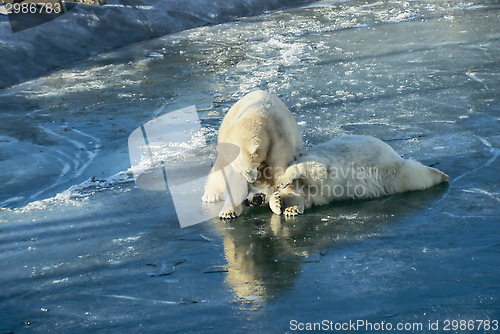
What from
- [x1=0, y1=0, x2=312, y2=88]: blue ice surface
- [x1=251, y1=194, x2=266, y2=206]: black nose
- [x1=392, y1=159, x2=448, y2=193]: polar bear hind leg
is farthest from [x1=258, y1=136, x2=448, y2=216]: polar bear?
[x1=0, y1=0, x2=312, y2=88]: blue ice surface

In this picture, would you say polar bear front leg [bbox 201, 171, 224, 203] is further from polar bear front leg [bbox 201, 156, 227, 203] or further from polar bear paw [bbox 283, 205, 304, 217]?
polar bear paw [bbox 283, 205, 304, 217]

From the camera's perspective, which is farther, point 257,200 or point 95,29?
point 95,29

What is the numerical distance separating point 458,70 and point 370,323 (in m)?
7.43

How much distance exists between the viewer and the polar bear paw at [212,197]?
482 cm

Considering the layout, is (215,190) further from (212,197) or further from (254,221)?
(254,221)

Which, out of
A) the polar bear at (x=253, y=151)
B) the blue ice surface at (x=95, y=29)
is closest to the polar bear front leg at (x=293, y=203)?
the polar bear at (x=253, y=151)

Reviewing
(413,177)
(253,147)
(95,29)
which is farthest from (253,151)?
(95,29)

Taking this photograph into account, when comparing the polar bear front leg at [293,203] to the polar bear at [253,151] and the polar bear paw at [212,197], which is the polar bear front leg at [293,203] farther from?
the polar bear paw at [212,197]

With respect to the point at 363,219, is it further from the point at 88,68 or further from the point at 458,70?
the point at 88,68

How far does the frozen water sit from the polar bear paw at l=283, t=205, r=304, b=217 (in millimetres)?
78

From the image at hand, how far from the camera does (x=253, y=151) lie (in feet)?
14.3

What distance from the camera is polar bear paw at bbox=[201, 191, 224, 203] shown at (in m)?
4.82

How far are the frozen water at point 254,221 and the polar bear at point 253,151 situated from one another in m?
0.27

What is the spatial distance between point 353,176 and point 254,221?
108cm
